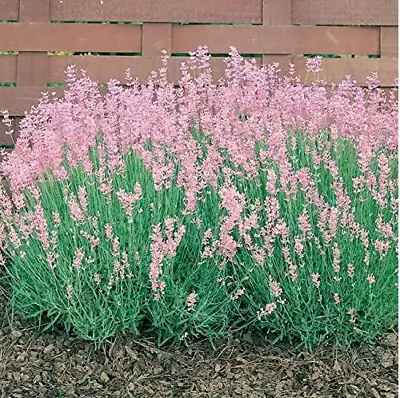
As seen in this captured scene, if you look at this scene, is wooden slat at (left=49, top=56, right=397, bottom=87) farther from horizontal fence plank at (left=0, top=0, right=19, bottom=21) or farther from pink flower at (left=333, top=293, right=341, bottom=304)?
pink flower at (left=333, top=293, right=341, bottom=304)

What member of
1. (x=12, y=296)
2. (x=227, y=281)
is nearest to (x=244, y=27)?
(x=227, y=281)

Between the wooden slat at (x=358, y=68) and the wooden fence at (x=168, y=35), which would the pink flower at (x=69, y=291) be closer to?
the wooden fence at (x=168, y=35)

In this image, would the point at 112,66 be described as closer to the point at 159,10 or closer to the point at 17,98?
→ the point at 159,10

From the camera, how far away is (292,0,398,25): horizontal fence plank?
448cm

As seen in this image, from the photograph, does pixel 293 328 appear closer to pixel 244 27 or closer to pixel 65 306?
pixel 65 306

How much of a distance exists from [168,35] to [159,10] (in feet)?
0.51

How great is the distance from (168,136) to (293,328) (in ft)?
3.06

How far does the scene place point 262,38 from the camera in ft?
14.5

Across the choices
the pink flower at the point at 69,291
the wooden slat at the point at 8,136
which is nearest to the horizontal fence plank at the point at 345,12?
the wooden slat at the point at 8,136

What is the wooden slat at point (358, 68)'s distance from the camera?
14.7ft

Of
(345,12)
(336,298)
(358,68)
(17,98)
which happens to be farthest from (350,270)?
(17,98)

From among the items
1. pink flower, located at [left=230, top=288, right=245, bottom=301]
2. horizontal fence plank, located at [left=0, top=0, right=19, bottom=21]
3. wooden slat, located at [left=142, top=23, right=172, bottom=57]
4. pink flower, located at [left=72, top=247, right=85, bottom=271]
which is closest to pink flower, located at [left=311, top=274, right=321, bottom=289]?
pink flower, located at [left=230, top=288, right=245, bottom=301]

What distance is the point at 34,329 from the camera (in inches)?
132

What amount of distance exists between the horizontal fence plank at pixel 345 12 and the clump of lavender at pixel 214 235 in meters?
1.14
